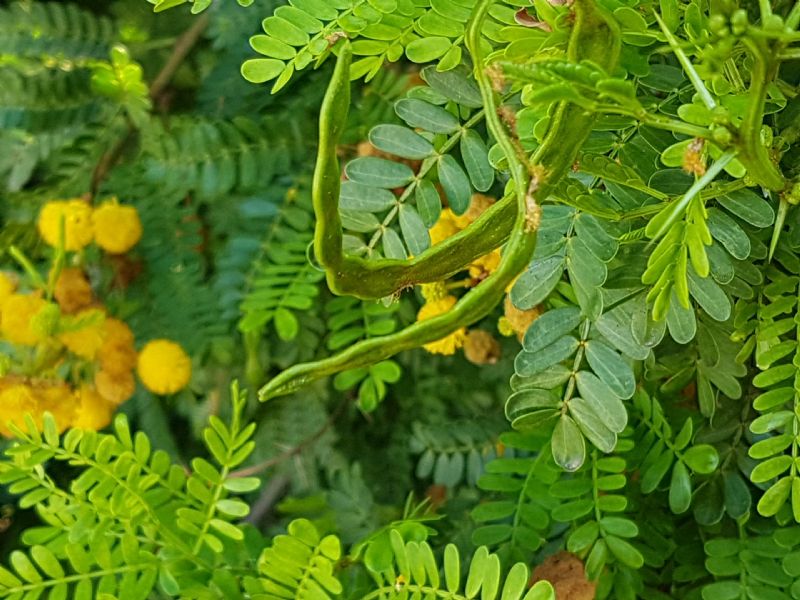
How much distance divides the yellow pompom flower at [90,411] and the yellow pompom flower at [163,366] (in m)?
0.04

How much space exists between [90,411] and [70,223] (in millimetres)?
169

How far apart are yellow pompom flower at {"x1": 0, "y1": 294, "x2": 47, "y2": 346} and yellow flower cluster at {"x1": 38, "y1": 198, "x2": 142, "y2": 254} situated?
63mm

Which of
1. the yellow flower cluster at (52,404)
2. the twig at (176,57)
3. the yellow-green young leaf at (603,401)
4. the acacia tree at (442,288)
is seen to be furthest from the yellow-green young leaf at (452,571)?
the twig at (176,57)

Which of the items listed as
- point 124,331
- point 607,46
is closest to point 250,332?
point 124,331

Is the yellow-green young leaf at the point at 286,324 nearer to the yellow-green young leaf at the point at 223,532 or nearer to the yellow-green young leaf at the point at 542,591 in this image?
the yellow-green young leaf at the point at 223,532

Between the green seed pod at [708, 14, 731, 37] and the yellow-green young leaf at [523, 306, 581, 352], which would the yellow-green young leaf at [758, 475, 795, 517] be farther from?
the green seed pod at [708, 14, 731, 37]

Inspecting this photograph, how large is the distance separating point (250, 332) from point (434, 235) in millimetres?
247

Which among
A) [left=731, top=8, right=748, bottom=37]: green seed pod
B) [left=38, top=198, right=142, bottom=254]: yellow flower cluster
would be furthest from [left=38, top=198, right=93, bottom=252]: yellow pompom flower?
[left=731, top=8, right=748, bottom=37]: green seed pod

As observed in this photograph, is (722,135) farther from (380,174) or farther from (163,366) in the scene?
(163,366)

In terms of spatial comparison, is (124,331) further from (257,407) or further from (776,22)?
(776,22)

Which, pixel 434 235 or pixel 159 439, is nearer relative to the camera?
pixel 434 235

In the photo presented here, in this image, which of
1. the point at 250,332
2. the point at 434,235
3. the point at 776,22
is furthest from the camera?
the point at 250,332

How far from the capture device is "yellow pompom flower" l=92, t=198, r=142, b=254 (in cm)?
78

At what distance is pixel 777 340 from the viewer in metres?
0.45
